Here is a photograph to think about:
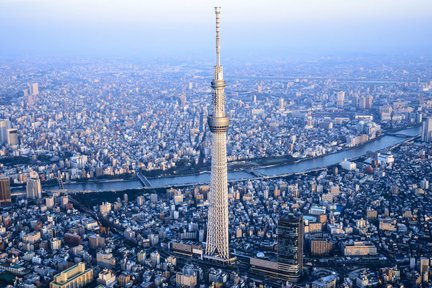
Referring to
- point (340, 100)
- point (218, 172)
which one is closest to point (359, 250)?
point (218, 172)

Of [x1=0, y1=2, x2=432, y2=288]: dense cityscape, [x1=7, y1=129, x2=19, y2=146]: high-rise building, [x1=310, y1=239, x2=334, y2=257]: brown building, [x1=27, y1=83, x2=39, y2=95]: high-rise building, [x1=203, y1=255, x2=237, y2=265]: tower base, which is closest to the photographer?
[x1=0, y1=2, x2=432, y2=288]: dense cityscape

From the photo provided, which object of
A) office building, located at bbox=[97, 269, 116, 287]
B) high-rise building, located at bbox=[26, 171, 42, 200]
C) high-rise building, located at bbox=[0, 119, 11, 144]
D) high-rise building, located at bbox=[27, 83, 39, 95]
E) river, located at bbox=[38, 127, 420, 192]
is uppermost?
high-rise building, located at bbox=[27, 83, 39, 95]

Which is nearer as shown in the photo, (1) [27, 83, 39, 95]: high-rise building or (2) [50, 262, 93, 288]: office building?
(2) [50, 262, 93, 288]: office building

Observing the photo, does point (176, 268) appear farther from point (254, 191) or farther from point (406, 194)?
point (406, 194)

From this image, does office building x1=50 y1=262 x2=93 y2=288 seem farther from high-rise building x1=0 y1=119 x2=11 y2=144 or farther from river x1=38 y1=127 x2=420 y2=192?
high-rise building x1=0 y1=119 x2=11 y2=144

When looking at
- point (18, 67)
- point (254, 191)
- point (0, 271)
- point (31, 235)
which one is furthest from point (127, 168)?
point (18, 67)

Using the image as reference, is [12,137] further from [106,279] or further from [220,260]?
[220,260]

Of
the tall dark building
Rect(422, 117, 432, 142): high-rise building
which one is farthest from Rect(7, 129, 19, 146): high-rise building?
Rect(422, 117, 432, 142): high-rise building
